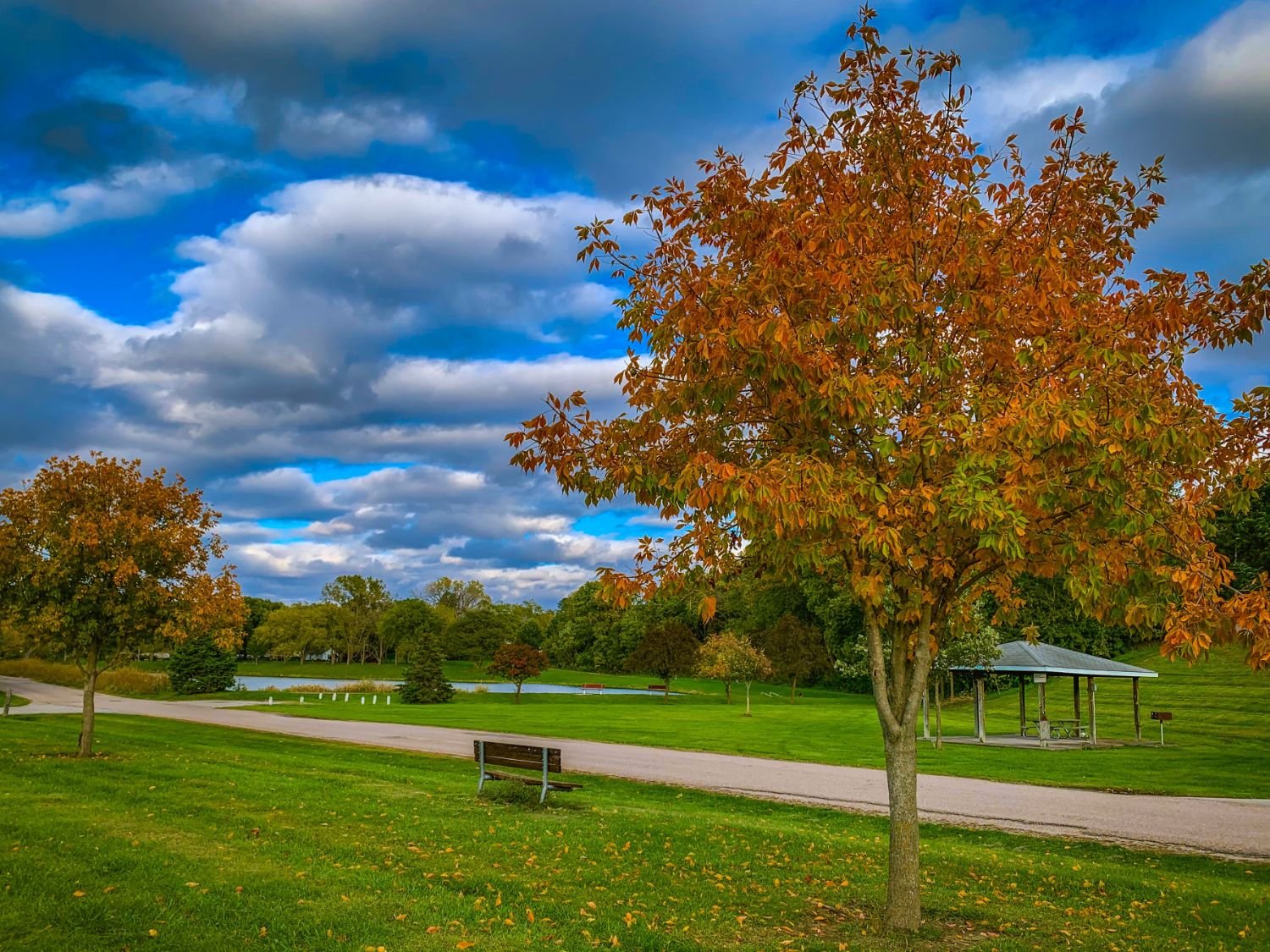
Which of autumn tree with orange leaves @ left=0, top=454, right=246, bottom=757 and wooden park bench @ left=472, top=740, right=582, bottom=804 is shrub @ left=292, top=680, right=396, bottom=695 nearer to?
autumn tree with orange leaves @ left=0, top=454, right=246, bottom=757

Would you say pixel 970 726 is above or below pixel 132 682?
A: above

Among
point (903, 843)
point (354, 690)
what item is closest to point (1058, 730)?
point (903, 843)

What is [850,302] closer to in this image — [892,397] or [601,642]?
[892,397]

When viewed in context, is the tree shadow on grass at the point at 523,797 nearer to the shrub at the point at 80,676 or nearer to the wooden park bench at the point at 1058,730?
the wooden park bench at the point at 1058,730

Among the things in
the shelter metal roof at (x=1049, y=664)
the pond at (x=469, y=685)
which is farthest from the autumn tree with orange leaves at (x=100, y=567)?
the pond at (x=469, y=685)

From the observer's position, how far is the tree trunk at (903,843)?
8.01 meters

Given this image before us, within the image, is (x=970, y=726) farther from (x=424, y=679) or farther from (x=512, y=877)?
(x=512, y=877)

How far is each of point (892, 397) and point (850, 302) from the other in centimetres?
88

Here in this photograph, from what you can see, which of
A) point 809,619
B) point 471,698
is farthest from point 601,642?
point 471,698

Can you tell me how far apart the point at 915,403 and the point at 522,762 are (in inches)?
389

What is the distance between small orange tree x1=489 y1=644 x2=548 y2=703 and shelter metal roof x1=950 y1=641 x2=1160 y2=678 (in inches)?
1120

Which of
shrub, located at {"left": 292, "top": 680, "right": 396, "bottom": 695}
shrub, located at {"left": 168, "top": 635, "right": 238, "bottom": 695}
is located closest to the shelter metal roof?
shrub, located at {"left": 292, "top": 680, "right": 396, "bottom": 695}

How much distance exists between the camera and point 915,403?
26.7 ft

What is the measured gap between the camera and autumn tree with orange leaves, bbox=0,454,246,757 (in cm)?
1789
